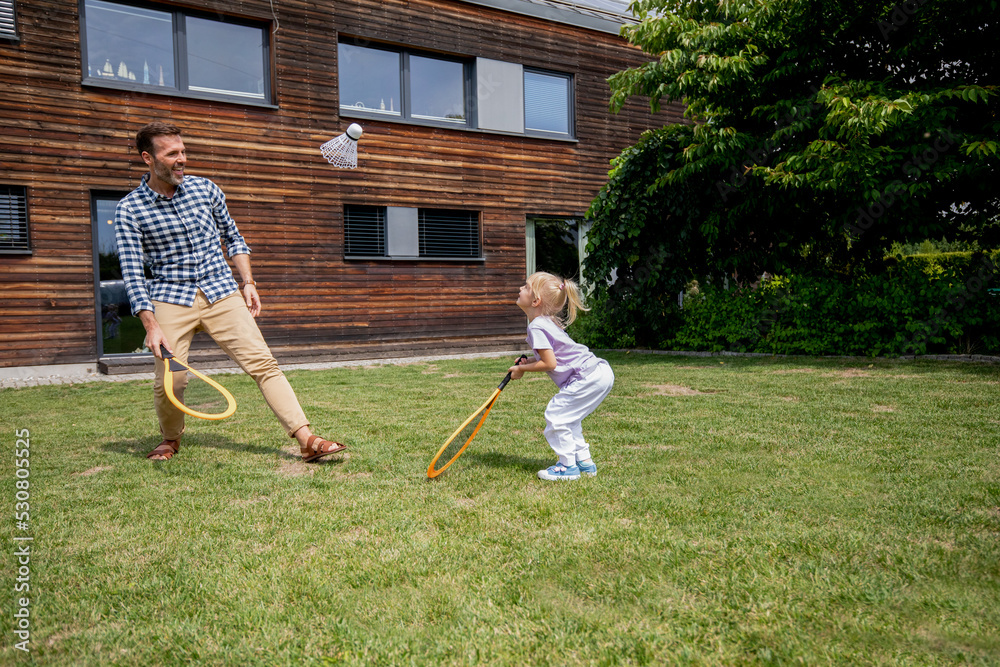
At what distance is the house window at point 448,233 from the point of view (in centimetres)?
1205

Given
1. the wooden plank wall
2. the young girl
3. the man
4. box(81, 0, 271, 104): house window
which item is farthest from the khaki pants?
box(81, 0, 271, 104): house window

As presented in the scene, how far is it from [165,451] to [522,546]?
8.74ft

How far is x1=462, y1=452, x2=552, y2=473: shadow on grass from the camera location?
393cm

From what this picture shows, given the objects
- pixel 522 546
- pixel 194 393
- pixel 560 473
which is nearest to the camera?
pixel 522 546

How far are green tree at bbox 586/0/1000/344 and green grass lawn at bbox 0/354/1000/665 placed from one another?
449cm

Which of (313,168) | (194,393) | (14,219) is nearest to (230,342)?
(194,393)

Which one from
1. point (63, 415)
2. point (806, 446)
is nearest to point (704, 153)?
point (806, 446)

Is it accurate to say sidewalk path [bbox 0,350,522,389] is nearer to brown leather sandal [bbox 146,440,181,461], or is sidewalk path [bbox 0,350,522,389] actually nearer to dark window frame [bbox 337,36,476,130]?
dark window frame [bbox 337,36,476,130]

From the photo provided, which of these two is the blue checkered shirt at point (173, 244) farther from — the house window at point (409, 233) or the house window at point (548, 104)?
the house window at point (548, 104)

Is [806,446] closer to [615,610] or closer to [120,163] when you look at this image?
[615,610]

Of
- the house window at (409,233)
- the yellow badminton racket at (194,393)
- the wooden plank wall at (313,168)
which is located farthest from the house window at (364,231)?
the yellow badminton racket at (194,393)

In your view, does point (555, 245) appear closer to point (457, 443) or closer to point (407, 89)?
point (407, 89)

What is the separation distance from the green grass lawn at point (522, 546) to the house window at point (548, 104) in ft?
30.2

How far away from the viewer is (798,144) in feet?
30.7
